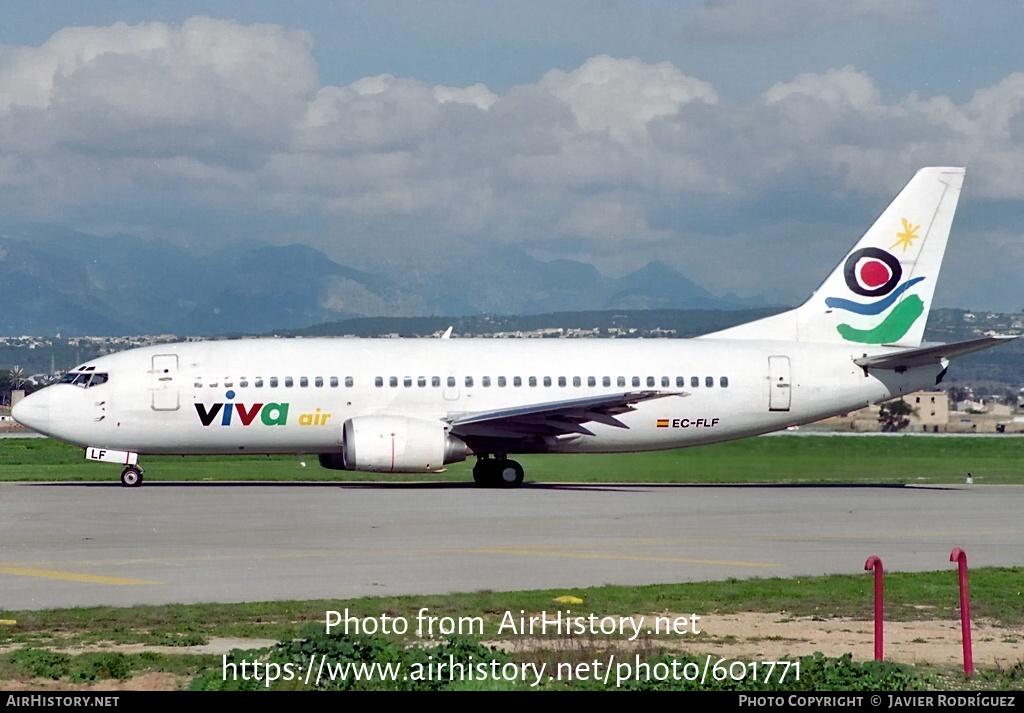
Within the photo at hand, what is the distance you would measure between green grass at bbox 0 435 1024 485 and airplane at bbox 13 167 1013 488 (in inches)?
47.1

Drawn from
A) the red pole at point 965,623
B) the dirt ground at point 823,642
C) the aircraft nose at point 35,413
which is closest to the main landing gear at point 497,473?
the aircraft nose at point 35,413

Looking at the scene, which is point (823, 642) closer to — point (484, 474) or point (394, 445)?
point (394, 445)

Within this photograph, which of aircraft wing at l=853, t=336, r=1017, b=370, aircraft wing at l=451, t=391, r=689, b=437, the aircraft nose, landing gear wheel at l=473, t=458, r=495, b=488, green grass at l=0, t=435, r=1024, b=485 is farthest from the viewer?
green grass at l=0, t=435, r=1024, b=485

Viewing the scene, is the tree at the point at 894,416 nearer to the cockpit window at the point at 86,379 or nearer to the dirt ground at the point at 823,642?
the cockpit window at the point at 86,379

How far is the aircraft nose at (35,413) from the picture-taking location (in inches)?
1474

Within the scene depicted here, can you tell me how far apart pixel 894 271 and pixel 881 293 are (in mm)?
721

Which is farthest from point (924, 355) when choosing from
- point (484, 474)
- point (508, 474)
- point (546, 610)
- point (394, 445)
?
point (546, 610)

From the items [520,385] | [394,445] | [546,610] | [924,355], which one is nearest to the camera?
[546,610]

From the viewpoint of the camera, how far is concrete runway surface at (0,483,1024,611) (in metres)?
18.4

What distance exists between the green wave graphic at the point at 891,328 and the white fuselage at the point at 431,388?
3.02 ft

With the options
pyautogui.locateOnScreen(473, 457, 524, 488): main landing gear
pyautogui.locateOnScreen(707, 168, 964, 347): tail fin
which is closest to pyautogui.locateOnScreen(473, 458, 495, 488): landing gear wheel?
pyautogui.locateOnScreen(473, 457, 524, 488): main landing gear

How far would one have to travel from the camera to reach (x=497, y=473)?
38156 mm

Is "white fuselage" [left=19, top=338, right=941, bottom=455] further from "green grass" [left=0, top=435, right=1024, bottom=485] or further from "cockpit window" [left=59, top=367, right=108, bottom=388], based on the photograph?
"green grass" [left=0, top=435, right=1024, bottom=485]

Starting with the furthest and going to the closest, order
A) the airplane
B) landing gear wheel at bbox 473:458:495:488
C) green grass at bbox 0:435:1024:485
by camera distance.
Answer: green grass at bbox 0:435:1024:485
landing gear wheel at bbox 473:458:495:488
the airplane
